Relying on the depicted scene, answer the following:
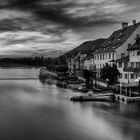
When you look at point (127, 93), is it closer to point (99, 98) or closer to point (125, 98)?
point (125, 98)

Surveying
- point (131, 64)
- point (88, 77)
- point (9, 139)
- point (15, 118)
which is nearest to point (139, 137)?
point (9, 139)

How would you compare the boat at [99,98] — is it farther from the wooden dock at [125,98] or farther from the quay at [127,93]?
the quay at [127,93]

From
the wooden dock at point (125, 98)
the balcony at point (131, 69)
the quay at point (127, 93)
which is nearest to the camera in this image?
the wooden dock at point (125, 98)

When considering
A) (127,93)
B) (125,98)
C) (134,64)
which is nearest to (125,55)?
(134,64)

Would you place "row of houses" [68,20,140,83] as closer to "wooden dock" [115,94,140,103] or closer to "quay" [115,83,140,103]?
"quay" [115,83,140,103]

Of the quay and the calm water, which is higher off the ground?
the quay

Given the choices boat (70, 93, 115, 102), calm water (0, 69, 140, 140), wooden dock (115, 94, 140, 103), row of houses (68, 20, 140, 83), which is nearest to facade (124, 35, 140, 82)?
row of houses (68, 20, 140, 83)

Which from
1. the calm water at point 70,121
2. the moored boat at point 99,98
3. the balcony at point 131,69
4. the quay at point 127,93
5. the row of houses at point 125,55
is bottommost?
the calm water at point 70,121

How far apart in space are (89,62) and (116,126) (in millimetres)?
59937

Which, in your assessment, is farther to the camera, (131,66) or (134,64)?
(131,66)

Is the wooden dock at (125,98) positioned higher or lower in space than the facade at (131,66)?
lower

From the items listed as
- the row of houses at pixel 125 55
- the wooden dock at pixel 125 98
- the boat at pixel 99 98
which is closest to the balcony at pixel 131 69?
the row of houses at pixel 125 55

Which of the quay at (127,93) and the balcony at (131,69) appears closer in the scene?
the quay at (127,93)

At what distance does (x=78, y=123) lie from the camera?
106 ft
